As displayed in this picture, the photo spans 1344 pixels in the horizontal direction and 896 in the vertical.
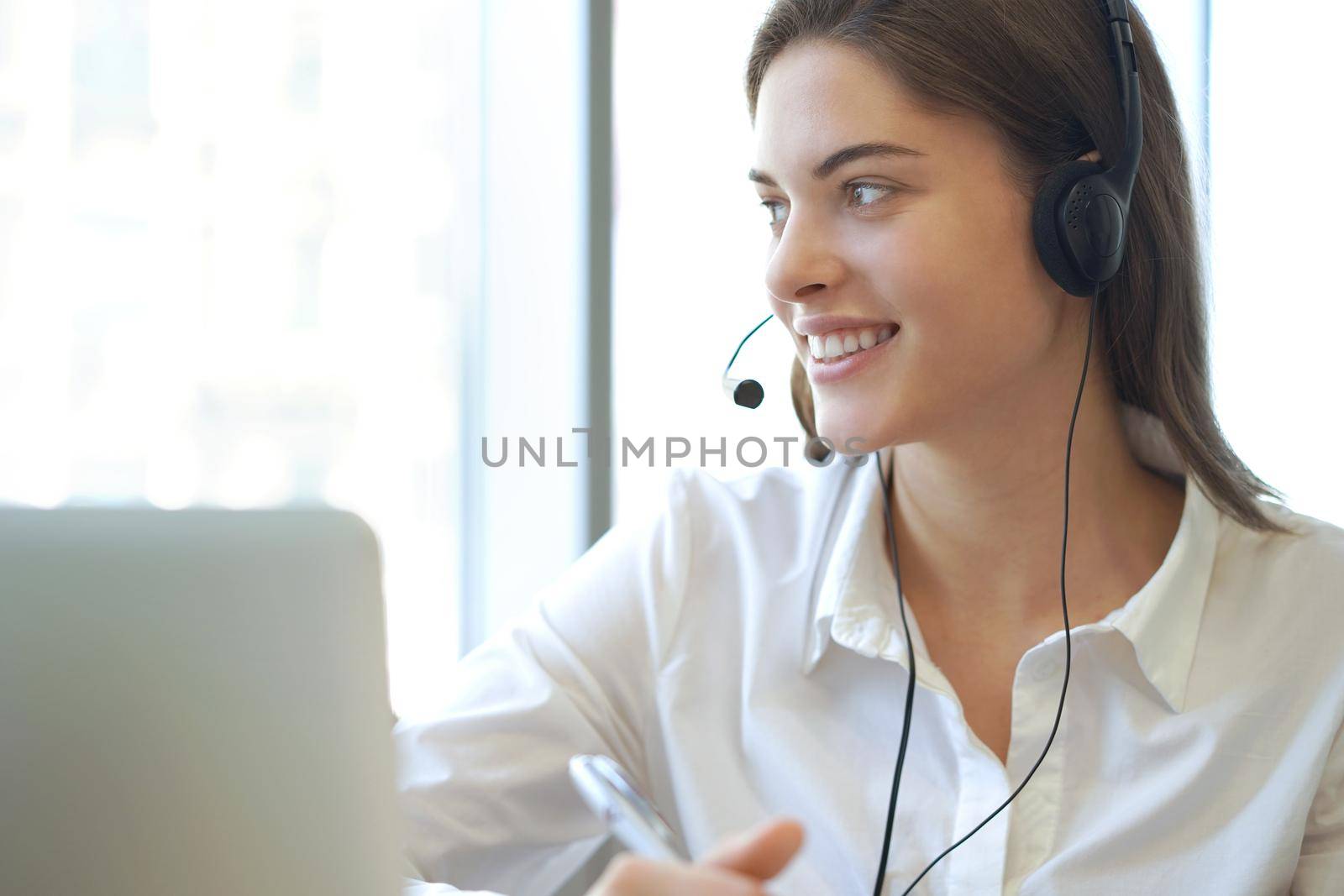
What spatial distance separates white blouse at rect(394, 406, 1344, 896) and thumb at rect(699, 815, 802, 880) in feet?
1.41

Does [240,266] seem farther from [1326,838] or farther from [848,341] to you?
[1326,838]

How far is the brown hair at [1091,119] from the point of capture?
1.04m

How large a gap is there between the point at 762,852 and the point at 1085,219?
705 mm

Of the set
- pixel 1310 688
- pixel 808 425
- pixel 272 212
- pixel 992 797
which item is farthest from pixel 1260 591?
pixel 272 212

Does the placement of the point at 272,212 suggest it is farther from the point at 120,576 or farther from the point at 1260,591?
the point at 1260,591

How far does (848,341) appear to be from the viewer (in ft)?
3.54

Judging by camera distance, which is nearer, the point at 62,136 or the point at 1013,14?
the point at 1013,14

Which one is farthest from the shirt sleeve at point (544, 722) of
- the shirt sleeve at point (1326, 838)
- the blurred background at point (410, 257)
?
the shirt sleeve at point (1326, 838)

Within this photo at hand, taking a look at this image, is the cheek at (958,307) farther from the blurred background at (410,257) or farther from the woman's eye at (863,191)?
the blurred background at (410,257)

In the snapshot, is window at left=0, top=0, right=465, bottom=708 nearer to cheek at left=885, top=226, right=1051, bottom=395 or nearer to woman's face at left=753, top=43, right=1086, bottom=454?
woman's face at left=753, top=43, right=1086, bottom=454

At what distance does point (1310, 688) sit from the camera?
1.01 meters

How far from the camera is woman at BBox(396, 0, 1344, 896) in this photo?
1.00m

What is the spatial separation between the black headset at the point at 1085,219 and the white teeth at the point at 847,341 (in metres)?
0.16

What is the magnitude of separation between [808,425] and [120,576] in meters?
0.96
